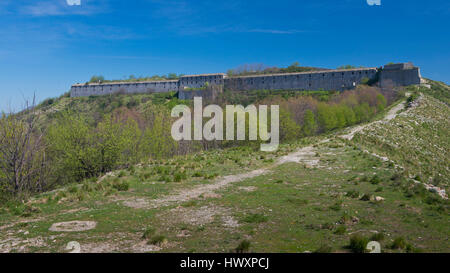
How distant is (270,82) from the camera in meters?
83.4

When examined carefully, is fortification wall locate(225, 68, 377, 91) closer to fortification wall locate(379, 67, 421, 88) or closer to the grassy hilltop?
fortification wall locate(379, 67, 421, 88)

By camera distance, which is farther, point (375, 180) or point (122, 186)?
point (375, 180)

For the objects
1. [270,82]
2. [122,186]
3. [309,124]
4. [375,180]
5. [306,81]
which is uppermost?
[270,82]

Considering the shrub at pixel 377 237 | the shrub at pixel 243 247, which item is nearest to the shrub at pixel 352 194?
the shrub at pixel 377 237

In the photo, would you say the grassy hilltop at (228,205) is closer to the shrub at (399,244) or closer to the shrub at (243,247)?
the shrub at (399,244)

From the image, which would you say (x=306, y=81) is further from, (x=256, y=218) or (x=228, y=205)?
(x=256, y=218)

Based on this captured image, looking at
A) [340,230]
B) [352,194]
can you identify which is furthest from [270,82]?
[340,230]

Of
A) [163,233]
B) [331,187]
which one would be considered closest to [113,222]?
[163,233]

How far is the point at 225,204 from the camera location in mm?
9977

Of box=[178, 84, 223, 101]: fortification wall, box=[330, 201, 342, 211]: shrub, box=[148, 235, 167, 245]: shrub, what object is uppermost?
box=[178, 84, 223, 101]: fortification wall

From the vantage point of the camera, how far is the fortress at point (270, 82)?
209ft

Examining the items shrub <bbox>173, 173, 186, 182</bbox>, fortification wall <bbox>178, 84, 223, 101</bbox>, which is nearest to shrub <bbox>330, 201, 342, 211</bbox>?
shrub <bbox>173, 173, 186, 182</bbox>

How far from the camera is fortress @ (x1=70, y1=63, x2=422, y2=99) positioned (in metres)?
63.6
